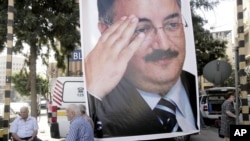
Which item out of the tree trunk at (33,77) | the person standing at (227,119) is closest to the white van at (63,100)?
the person standing at (227,119)

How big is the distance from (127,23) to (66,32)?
9046mm

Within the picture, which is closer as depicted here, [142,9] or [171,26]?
[142,9]

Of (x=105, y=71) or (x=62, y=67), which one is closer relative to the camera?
(x=105, y=71)

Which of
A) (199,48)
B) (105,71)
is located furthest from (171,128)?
(199,48)

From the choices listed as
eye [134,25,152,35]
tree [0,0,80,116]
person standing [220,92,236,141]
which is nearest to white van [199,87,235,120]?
tree [0,0,80,116]

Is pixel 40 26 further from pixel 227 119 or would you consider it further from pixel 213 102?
pixel 213 102

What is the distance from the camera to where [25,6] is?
14297 millimetres

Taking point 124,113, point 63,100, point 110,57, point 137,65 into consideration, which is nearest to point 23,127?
point 124,113

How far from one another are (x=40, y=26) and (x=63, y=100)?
380 cm

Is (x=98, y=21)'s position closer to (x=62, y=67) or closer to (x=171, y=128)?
(x=171, y=128)

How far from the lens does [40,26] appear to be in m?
14.4

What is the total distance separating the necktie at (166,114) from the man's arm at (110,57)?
0.81 meters

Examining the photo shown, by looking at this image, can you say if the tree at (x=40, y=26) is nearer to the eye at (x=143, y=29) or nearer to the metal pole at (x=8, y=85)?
the metal pole at (x=8, y=85)

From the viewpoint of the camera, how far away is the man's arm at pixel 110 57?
5.98 metres
